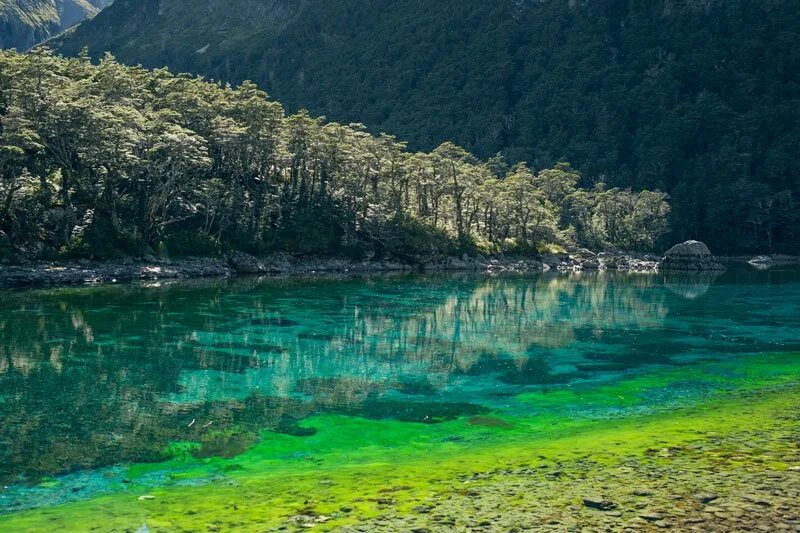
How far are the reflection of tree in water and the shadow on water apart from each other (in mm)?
92

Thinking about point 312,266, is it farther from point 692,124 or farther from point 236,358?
point 692,124

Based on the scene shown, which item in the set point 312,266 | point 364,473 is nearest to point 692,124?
point 312,266

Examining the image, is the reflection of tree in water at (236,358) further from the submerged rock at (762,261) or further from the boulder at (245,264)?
the submerged rock at (762,261)

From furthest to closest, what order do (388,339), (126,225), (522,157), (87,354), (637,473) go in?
(522,157)
(126,225)
(388,339)
(87,354)
(637,473)

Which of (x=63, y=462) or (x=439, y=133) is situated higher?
(x=439, y=133)

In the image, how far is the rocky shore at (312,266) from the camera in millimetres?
52875

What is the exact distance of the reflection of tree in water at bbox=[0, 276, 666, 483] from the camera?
51.5 feet

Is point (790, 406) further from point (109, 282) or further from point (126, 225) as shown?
point (126, 225)

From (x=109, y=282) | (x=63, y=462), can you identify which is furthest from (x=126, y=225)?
(x=63, y=462)

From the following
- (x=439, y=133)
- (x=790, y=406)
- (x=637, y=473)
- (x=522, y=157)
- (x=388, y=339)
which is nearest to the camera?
(x=637, y=473)

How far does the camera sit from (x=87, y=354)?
25.4m

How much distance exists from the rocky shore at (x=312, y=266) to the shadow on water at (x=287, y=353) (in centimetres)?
578

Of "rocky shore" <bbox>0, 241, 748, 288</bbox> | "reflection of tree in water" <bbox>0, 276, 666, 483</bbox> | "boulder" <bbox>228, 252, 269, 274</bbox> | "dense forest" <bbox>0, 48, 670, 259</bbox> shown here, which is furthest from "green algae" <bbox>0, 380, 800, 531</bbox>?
"boulder" <bbox>228, 252, 269, 274</bbox>

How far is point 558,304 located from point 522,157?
131925mm
